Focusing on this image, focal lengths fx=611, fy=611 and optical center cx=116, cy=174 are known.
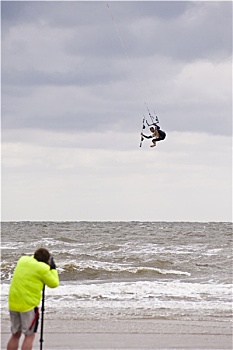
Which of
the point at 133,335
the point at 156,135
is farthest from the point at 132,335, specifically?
the point at 156,135

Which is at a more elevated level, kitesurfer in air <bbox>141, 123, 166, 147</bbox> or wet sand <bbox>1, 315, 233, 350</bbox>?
kitesurfer in air <bbox>141, 123, 166, 147</bbox>

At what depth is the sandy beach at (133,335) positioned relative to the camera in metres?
9.95

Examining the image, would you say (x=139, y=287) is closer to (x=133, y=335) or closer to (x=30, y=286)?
(x=133, y=335)

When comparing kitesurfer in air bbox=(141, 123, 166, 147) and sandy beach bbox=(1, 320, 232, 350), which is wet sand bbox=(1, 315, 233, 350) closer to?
sandy beach bbox=(1, 320, 232, 350)

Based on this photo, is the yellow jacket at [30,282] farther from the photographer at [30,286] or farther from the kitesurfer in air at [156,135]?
the kitesurfer in air at [156,135]

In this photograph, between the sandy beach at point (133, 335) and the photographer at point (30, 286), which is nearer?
the photographer at point (30, 286)

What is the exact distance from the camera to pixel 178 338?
10.5 m

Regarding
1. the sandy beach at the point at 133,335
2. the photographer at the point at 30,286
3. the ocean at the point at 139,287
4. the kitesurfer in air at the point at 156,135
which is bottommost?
the sandy beach at the point at 133,335

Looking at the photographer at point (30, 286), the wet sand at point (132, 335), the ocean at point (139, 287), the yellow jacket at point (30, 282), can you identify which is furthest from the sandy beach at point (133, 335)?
the yellow jacket at point (30, 282)

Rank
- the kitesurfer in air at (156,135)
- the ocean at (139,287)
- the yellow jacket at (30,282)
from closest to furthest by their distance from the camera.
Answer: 1. the yellow jacket at (30,282)
2. the kitesurfer in air at (156,135)
3. the ocean at (139,287)

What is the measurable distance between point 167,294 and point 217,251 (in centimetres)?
1663

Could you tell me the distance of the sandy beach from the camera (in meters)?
9.95

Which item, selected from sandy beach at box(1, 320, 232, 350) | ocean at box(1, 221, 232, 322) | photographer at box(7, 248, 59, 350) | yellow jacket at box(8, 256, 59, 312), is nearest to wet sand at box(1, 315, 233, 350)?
sandy beach at box(1, 320, 232, 350)

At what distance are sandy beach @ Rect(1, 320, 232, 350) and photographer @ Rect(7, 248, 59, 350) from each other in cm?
224
